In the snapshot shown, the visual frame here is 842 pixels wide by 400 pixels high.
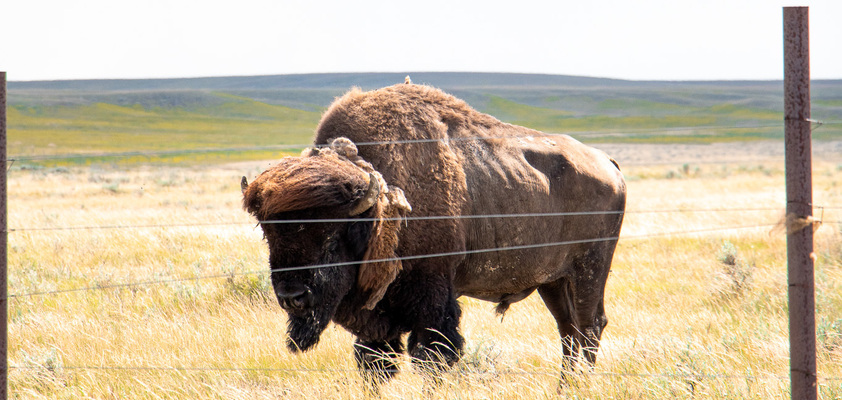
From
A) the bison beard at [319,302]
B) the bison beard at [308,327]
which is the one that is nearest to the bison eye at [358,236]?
the bison beard at [319,302]

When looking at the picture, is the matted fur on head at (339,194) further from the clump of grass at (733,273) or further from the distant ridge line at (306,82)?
the distant ridge line at (306,82)

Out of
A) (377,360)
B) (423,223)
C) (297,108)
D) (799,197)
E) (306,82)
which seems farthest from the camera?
(306,82)

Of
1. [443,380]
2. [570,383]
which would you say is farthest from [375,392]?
[570,383]

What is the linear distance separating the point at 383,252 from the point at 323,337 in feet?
6.33

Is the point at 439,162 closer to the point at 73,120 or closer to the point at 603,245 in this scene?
the point at 603,245

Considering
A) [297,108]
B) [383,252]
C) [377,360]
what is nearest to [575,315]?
[377,360]

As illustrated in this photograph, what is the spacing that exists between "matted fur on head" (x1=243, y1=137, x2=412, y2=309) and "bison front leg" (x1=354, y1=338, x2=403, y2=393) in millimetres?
525

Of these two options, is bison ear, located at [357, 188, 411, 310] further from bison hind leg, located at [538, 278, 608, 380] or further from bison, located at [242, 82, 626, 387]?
bison hind leg, located at [538, 278, 608, 380]

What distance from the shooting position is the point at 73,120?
11831 cm

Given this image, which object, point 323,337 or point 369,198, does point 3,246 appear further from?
point 323,337

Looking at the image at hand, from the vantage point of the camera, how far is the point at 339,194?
4.33 m

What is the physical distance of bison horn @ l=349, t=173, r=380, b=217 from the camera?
4.35m

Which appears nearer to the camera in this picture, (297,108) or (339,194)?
(339,194)

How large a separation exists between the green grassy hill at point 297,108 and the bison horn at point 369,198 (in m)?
71.7
